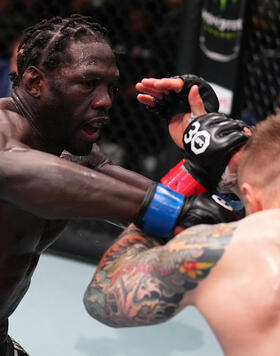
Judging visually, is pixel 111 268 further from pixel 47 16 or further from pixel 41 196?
pixel 47 16

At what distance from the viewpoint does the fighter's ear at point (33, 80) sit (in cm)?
144

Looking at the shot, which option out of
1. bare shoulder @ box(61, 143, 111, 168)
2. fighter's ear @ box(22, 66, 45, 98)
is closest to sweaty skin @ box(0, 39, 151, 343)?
fighter's ear @ box(22, 66, 45, 98)

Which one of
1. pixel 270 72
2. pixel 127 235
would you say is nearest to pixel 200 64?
pixel 270 72

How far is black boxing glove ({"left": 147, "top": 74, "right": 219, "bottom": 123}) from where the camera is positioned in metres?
1.44

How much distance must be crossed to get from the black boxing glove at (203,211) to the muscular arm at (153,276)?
0.08 meters

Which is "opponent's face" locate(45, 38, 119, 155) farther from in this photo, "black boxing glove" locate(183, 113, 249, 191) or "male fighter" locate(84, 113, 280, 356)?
"male fighter" locate(84, 113, 280, 356)

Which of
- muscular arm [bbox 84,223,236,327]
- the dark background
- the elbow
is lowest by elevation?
the dark background

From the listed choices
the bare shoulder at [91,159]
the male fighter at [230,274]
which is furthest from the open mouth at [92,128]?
the male fighter at [230,274]

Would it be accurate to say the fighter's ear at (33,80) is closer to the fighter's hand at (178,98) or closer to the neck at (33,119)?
the neck at (33,119)

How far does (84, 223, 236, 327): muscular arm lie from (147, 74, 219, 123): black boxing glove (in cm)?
33

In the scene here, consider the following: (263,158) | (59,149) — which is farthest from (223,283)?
(59,149)

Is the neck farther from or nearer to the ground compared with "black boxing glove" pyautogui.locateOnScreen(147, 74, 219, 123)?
nearer to the ground

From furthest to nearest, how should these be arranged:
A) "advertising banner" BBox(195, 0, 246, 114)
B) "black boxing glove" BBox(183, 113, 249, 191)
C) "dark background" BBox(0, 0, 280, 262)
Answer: "dark background" BBox(0, 0, 280, 262)
"advertising banner" BBox(195, 0, 246, 114)
"black boxing glove" BBox(183, 113, 249, 191)

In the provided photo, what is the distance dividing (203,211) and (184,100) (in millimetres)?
319
